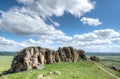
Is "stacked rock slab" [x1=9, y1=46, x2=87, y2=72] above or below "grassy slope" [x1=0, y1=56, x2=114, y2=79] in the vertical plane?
above

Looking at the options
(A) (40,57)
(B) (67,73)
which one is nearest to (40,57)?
(A) (40,57)

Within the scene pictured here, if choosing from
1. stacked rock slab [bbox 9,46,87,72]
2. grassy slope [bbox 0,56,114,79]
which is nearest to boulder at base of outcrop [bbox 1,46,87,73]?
stacked rock slab [bbox 9,46,87,72]

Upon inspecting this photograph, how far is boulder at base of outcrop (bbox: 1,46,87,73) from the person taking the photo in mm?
99688

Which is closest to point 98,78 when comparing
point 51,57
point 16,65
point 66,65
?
point 66,65

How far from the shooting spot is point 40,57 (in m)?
107

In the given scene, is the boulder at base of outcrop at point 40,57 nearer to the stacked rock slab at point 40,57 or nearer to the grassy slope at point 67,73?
the stacked rock slab at point 40,57

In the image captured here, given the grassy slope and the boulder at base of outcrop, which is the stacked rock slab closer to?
the boulder at base of outcrop

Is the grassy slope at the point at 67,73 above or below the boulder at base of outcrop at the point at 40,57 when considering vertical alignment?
below

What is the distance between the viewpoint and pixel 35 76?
251 ft

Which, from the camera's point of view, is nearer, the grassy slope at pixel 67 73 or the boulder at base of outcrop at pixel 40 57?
the grassy slope at pixel 67 73

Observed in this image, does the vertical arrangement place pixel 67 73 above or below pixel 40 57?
below

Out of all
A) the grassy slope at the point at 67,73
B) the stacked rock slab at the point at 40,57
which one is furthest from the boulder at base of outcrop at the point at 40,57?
the grassy slope at the point at 67,73

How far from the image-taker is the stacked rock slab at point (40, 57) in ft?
327

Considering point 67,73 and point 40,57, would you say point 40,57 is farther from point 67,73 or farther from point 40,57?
point 67,73
